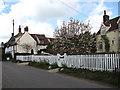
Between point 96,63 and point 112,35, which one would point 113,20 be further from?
point 96,63

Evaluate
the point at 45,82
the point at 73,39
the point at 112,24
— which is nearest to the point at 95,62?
the point at 45,82

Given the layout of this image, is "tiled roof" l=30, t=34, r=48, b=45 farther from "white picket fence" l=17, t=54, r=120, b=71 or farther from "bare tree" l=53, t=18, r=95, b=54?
"white picket fence" l=17, t=54, r=120, b=71

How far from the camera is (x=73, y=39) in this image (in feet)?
72.8

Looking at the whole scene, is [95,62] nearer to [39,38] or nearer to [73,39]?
[73,39]

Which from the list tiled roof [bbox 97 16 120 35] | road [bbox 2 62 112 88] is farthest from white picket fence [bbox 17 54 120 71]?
tiled roof [bbox 97 16 120 35]

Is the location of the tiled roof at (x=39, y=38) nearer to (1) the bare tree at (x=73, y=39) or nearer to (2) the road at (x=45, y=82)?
(1) the bare tree at (x=73, y=39)

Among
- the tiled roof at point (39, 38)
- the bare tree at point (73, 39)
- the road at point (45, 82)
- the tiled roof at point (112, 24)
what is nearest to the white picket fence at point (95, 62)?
the road at point (45, 82)

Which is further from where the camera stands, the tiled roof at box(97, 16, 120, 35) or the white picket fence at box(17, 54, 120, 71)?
the tiled roof at box(97, 16, 120, 35)

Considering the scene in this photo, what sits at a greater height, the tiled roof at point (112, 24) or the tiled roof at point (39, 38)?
the tiled roof at point (112, 24)

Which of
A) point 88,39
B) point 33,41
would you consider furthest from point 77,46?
point 33,41

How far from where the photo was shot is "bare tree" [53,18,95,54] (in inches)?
870

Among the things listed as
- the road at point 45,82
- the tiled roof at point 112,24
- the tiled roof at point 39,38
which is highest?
the tiled roof at point 112,24

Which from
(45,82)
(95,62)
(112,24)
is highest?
(112,24)

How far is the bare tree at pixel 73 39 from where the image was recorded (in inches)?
870
